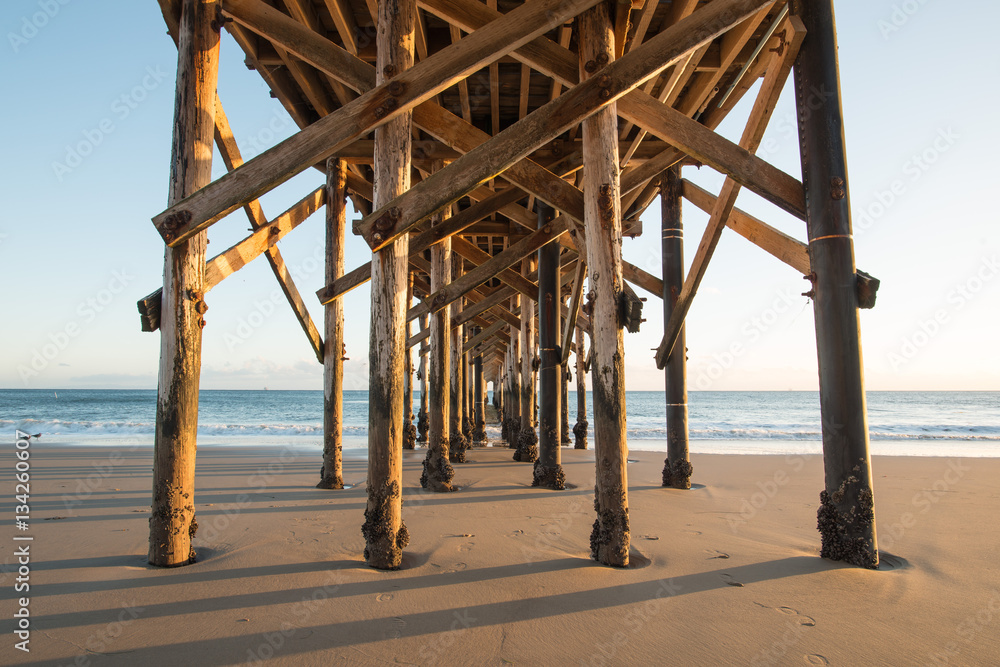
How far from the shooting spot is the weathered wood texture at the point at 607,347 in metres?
3.42

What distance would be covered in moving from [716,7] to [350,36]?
3.03 metres

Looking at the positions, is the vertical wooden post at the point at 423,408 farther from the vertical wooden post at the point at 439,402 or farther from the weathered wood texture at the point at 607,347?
the weathered wood texture at the point at 607,347

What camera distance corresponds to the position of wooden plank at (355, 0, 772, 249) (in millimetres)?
3109

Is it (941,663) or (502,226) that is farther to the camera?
(502,226)

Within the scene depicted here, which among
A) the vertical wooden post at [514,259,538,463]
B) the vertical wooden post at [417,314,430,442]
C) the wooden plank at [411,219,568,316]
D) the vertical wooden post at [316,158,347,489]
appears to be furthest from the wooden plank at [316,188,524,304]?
the vertical wooden post at [417,314,430,442]

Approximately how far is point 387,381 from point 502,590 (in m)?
1.40

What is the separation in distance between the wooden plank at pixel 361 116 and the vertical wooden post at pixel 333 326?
2.70m

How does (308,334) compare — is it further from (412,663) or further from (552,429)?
(412,663)

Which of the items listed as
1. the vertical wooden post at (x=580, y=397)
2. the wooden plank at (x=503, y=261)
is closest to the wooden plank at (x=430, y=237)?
the wooden plank at (x=503, y=261)

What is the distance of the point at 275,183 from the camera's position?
323 cm

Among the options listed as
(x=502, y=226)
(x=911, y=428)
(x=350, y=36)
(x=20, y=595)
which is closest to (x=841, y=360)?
(x=350, y=36)

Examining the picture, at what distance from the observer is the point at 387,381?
10.9 ft

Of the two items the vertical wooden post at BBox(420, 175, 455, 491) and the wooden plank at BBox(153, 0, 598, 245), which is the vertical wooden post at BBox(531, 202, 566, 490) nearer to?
the vertical wooden post at BBox(420, 175, 455, 491)

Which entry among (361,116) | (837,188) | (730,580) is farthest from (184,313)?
(837,188)
